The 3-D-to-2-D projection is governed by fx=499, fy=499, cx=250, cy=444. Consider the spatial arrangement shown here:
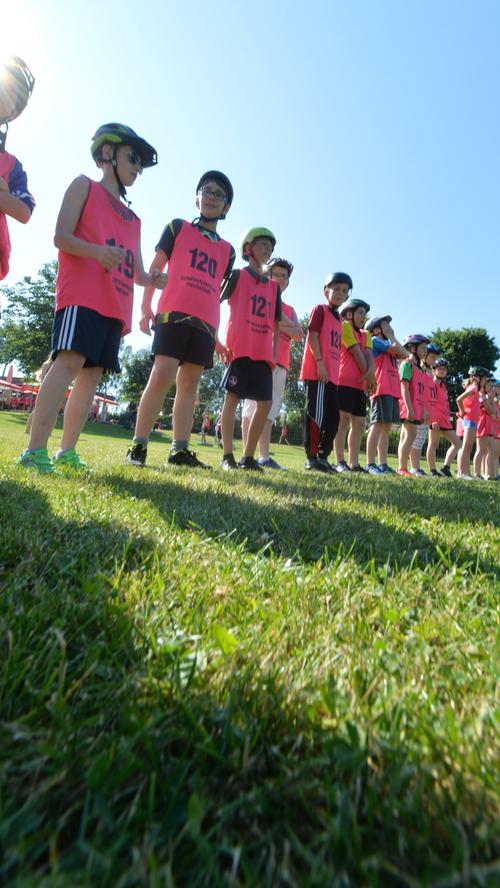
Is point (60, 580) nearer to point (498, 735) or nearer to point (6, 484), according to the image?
point (498, 735)

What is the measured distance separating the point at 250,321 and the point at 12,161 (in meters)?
2.95

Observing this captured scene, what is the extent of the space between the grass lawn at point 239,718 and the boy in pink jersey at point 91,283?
214 cm

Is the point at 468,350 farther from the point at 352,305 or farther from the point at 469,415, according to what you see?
Result: the point at 352,305

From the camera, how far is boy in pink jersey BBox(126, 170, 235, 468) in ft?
16.0

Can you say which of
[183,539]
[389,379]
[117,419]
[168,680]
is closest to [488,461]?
[389,379]

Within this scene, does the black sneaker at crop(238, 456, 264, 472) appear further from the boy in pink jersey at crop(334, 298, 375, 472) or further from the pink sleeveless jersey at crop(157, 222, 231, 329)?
the boy in pink jersey at crop(334, 298, 375, 472)

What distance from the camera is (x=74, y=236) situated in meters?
3.74

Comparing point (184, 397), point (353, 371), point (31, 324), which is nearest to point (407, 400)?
point (353, 371)

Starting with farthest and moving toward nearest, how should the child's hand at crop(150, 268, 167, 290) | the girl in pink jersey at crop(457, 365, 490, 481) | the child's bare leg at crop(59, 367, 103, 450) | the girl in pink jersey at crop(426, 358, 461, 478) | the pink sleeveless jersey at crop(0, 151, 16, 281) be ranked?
the girl in pink jersey at crop(457, 365, 490, 481)
the girl in pink jersey at crop(426, 358, 461, 478)
the child's hand at crop(150, 268, 167, 290)
the child's bare leg at crop(59, 367, 103, 450)
the pink sleeveless jersey at crop(0, 151, 16, 281)

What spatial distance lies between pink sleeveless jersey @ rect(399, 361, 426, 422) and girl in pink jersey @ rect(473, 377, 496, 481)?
2930mm

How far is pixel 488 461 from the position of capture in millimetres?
13156

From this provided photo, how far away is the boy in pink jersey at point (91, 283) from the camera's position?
145 inches

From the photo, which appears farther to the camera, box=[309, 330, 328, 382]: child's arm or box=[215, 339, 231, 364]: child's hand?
box=[309, 330, 328, 382]: child's arm

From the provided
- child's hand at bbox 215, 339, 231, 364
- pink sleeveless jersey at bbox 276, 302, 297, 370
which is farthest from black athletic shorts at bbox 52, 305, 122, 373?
pink sleeveless jersey at bbox 276, 302, 297, 370
